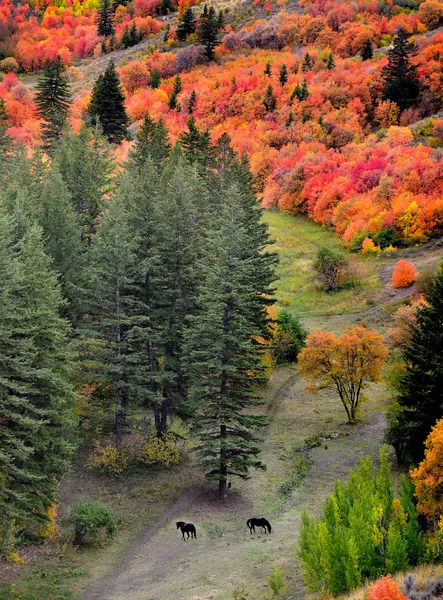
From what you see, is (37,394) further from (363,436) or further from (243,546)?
(363,436)

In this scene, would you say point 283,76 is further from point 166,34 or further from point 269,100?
point 166,34

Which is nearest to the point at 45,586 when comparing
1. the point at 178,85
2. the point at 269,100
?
the point at 269,100

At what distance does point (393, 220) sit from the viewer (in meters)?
75.1

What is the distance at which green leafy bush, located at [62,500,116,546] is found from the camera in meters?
29.1

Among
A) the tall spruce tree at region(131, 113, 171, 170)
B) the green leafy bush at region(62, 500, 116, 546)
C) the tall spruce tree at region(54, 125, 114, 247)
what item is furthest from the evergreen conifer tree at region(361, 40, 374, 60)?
the green leafy bush at region(62, 500, 116, 546)

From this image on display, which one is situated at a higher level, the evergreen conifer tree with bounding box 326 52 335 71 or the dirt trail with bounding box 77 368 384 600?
the evergreen conifer tree with bounding box 326 52 335 71

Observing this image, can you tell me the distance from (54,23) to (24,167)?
15184 cm

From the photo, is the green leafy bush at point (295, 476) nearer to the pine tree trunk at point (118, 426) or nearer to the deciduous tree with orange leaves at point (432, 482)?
the pine tree trunk at point (118, 426)

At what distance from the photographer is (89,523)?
94.9ft

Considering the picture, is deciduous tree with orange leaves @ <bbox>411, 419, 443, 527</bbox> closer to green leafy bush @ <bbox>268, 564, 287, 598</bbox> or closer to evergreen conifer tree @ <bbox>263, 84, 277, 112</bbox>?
green leafy bush @ <bbox>268, 564, 287, 598</bbox>

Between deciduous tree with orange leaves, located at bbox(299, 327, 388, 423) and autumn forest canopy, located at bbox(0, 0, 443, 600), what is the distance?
0.45 ft

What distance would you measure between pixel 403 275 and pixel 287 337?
1643cm

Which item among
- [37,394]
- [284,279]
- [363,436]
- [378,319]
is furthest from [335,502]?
[284,279]

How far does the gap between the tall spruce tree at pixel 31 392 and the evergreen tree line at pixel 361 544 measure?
1248 centimetres
